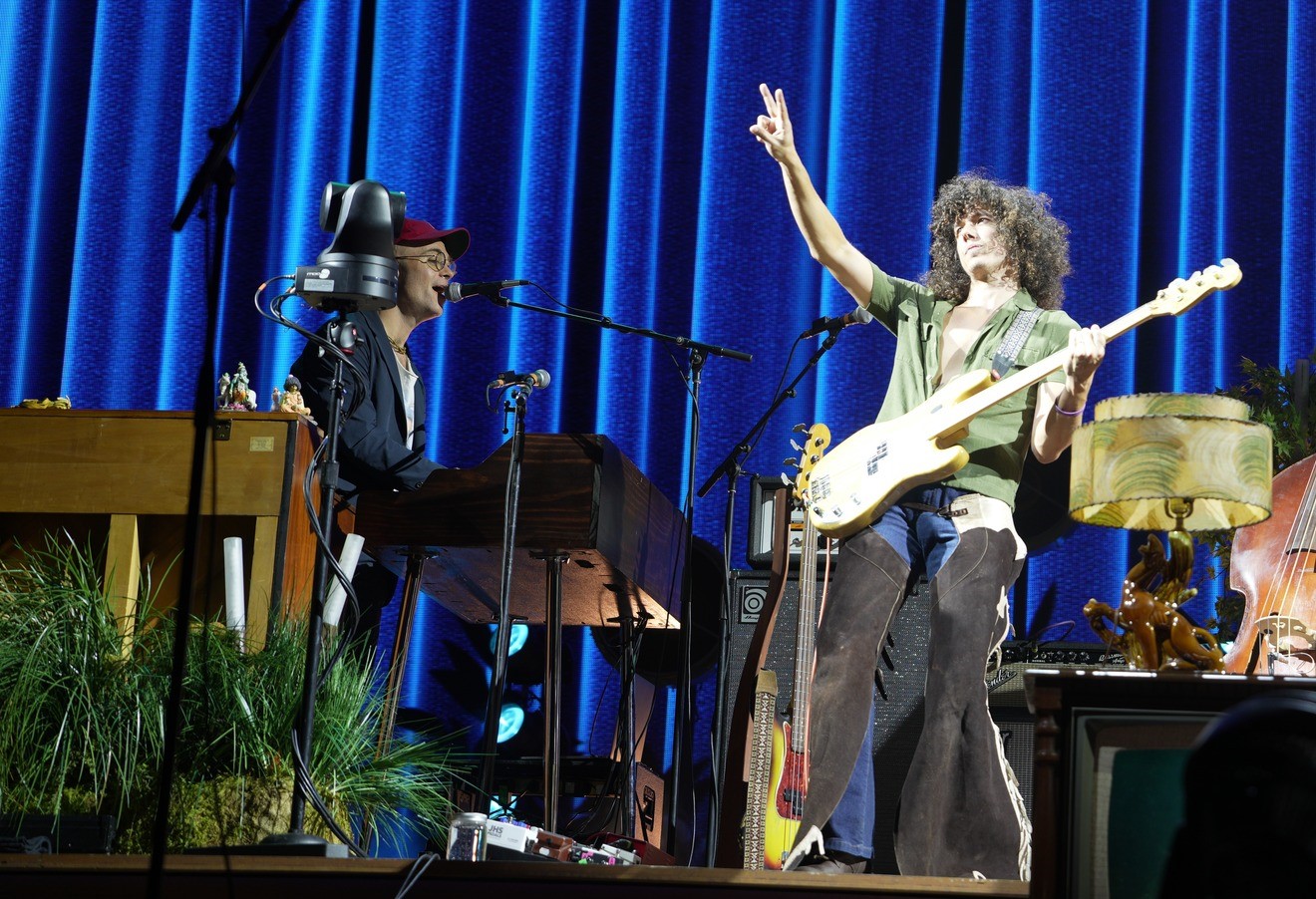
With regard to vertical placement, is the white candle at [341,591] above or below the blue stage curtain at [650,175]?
below

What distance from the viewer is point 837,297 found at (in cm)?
493

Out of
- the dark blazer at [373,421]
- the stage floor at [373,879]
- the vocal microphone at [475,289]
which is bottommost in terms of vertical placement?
the stage floor at [373,879]

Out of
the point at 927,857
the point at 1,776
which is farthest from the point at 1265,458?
the point at 1,776

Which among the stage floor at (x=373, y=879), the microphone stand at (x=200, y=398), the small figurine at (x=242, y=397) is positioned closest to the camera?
the microphone stand at (x=200, y=398)

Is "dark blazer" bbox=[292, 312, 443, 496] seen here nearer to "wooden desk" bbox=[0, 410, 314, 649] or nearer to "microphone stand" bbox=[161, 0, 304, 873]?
"wooden desk" bbox=[0, 410, 314, 649]

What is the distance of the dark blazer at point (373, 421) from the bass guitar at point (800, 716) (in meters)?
1.00

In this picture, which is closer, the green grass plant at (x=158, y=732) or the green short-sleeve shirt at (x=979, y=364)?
the green grass plant at (x=158, y=732)

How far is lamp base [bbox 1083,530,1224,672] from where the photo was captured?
2.24 meters

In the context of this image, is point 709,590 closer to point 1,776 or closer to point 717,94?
point 717,94

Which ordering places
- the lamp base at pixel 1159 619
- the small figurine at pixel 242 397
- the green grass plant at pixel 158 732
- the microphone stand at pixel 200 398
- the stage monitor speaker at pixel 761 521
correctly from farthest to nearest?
the stage monitor speaker at pixel 761 521, the small figurine at pixel 242 397, the green grass plant at pixel 158 732, the lamp base at pixel 1159 619, the microphone stand at pixel 200 398

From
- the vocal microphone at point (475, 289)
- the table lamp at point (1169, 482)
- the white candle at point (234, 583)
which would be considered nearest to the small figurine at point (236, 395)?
the white candle at point (234, 583)

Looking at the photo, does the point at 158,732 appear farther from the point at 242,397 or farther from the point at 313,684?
the point at 242,397

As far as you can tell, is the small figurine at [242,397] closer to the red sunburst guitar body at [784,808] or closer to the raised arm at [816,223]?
the raised arm at [816,223]

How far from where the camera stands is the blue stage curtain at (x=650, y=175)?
4.82 metres
